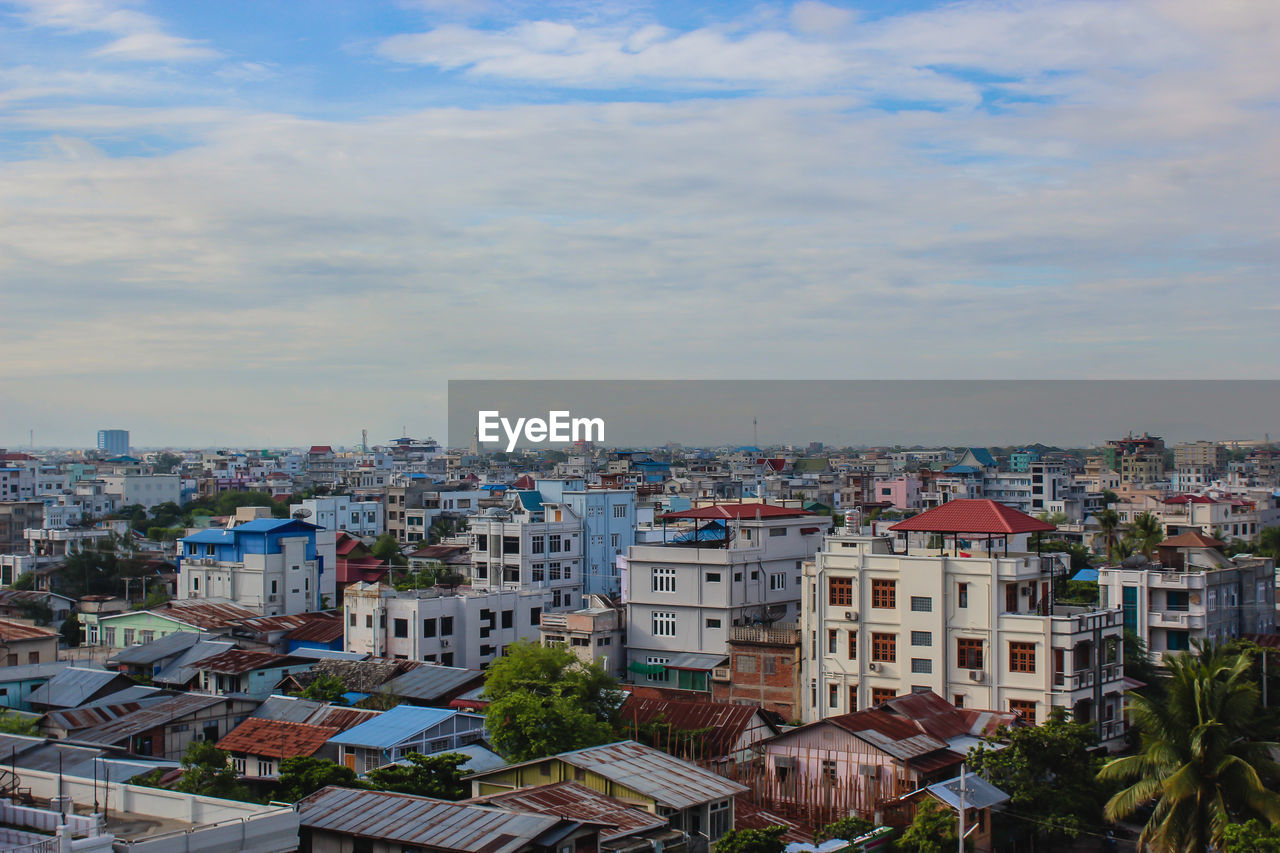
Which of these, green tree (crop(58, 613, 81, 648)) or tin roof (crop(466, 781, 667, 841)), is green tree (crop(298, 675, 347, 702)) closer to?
tin roof (crop(466, 781, 667, 841))

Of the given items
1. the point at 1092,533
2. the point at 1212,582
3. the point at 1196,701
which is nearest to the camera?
the point at 1196,701

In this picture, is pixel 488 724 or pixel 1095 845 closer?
pixel 1095 845

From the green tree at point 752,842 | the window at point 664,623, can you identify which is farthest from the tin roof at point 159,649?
the green tree at point 752,842

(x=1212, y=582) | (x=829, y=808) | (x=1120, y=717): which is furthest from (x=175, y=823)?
(x=1212, y=582)

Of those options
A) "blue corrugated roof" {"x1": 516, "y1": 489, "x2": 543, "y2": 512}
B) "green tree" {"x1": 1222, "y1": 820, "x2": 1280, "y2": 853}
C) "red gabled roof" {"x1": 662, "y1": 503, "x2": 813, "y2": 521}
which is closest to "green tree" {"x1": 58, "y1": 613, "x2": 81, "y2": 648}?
"blue corrugated roof" {"x1": 516, "y1": 489, "x2": 543, "y2": 512}

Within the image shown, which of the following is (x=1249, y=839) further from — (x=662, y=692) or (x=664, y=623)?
(x=664, y=623)

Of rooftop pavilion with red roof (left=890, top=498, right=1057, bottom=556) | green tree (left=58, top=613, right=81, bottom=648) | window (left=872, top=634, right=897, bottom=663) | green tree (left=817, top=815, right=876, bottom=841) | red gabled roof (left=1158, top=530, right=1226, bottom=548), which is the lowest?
green tree (left=58, top=613, right=81, bottom=648)

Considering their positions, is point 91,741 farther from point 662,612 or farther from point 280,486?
point 280,486
